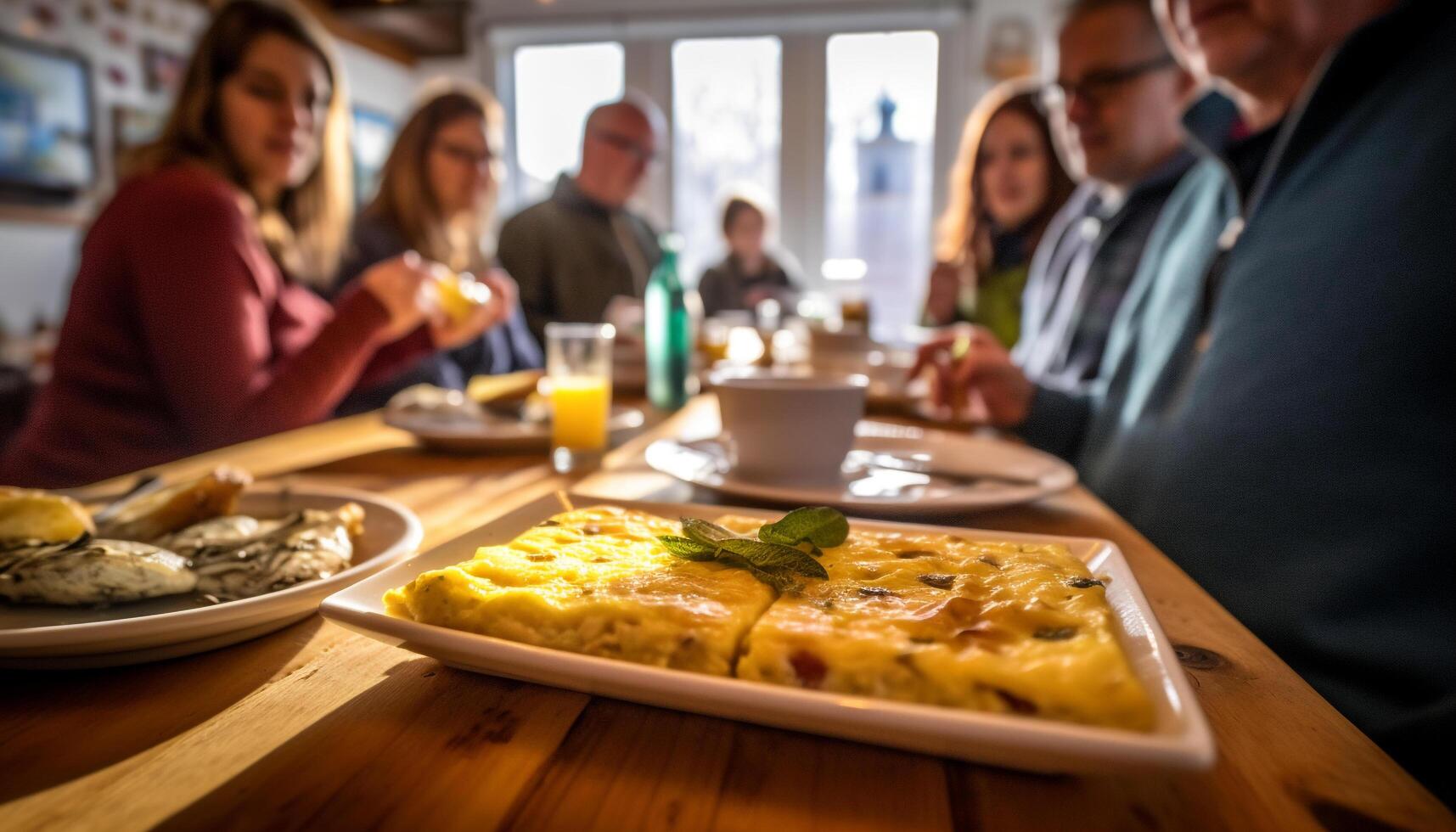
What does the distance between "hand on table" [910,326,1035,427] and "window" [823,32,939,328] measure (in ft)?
17.3

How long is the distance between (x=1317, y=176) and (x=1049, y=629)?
1113mm

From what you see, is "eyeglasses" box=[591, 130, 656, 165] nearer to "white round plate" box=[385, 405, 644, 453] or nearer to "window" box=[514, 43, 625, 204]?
"window" box=[514, 43, 625, 204]

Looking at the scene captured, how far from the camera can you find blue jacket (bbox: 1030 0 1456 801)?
84 cm

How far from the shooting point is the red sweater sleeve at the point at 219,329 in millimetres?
1576

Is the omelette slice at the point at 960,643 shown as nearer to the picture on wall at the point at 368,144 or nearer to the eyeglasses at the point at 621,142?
the eyeglasses at the point at 621,142

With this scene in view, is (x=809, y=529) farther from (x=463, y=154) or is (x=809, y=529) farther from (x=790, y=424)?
(x=463, y=154)

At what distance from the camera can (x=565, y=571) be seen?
475 mm

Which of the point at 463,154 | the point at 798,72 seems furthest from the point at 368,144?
the point at 463,154

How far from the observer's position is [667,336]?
1645 millimetres

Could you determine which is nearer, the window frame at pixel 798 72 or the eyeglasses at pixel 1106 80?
the eyeglasses at pixel 1106 80

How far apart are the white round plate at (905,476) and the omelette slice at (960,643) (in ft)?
0.95

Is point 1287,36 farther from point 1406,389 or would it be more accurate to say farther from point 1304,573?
point 1304,573

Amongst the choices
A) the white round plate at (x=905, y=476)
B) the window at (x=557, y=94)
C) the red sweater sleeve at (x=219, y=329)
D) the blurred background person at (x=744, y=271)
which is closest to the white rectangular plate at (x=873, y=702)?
the white round plate at (x=905, y=476)

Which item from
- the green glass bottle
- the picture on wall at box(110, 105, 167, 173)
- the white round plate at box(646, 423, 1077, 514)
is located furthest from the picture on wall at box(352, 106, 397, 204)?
the white round plate at box(646, 423, 1077, 514)
